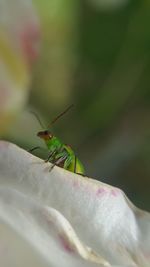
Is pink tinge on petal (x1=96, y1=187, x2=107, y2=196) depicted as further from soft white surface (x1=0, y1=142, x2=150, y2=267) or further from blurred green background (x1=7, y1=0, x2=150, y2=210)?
blurred green background (x1=7, y1=0, x2=150, y2=210)

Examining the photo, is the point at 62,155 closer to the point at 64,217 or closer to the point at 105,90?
the point at 64,217

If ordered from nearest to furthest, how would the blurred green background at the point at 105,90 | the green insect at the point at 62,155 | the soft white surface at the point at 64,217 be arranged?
1. the soft white surface at the point at 64,217
2. the green insect at the point at 62,155
3. the blurred green background at the point at 105,90

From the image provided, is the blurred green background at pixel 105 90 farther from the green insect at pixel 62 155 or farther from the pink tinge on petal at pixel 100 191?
the pink tinge on petal at pixel 100 191

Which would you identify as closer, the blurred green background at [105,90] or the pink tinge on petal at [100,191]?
the pink tinge on petal at [100,191]

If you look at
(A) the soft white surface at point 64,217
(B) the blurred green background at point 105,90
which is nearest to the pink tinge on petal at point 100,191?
(A) the soft white surface at point 64,217

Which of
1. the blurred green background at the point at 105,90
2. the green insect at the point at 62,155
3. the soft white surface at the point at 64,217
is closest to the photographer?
the soft white surface at the point at 64,217

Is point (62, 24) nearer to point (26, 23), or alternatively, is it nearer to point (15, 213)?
point (26, 23)
